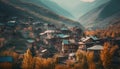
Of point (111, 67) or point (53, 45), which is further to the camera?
point (53, 45)

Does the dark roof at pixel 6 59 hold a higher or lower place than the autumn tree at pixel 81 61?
higher

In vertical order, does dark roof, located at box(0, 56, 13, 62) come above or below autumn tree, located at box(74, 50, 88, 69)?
above

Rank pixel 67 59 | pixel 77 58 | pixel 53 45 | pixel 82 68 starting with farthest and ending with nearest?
pixel 53 45
pixel 67 59
pixel 77 58
pixel 82 68

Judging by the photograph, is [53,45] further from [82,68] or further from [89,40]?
[82,68]

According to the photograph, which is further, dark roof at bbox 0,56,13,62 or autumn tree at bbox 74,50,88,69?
dark roof at bbox 0,56,13,62

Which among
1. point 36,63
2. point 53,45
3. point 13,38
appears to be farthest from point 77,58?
point 13,38

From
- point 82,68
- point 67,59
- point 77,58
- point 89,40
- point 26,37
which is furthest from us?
point 26,37

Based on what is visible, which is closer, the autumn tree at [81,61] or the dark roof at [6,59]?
the autumn tree at [81,61]

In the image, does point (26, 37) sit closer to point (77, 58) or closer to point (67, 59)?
point (67, 59)

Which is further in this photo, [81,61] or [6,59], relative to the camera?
[81,61]

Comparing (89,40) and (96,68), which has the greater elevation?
(89,40)

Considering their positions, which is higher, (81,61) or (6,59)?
(6,59)
